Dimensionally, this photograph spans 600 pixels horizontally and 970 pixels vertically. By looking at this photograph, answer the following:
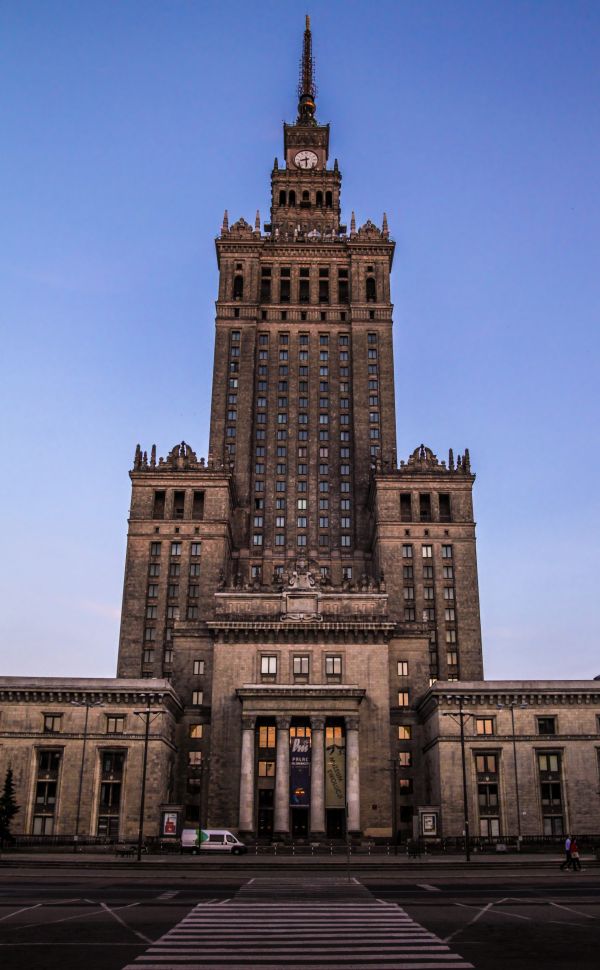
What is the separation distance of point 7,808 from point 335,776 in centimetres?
3051

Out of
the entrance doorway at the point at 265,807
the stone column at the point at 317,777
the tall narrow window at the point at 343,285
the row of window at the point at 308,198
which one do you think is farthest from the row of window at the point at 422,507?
the row of window at the point at 308,198

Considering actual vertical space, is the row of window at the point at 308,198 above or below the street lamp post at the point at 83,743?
above

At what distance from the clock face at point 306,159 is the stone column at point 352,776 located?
117 meters

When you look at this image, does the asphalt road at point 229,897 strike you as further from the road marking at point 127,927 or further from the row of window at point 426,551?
the row of window at point 426,551

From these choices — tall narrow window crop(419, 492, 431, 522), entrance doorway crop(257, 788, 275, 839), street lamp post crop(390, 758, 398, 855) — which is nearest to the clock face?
tall narrow window crop(419, 492, 431, 522)

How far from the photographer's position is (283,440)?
132375 millimetres

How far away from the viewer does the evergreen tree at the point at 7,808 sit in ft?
227

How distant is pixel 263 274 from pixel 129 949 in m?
133

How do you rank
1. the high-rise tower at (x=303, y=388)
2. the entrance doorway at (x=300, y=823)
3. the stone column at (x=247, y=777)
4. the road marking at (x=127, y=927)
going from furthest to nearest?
the high-rise tower at (x=303, y=388)
the entrance doorway at (x=300, y=823)
the stone column at (x=247, y=777)
the road marking at (x=127, y=927)

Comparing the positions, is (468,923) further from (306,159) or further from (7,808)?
(306,159)

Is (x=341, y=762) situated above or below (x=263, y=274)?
below

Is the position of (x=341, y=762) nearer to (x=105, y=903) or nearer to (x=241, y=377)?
(x=105, y=903)

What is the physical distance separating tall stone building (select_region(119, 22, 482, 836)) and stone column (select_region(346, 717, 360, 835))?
0.16 m

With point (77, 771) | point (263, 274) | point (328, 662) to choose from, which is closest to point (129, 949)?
point (77, 771)
